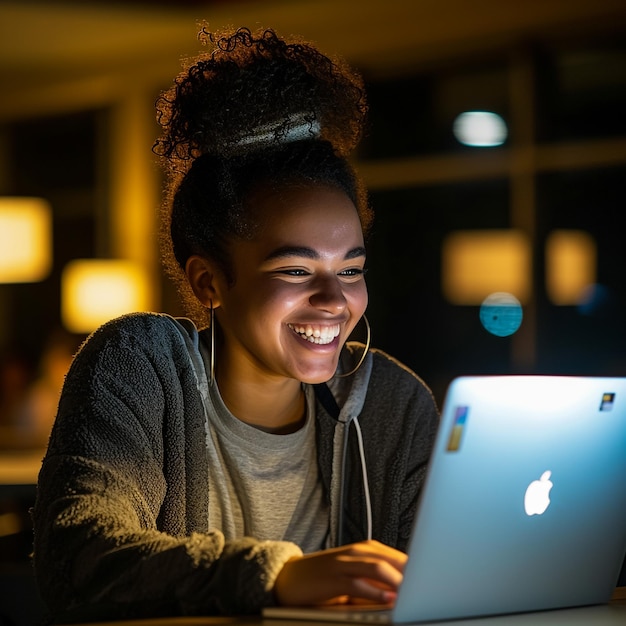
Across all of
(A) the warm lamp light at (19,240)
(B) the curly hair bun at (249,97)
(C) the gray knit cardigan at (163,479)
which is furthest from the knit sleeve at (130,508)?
(A) the warm lamp light at (19,240)

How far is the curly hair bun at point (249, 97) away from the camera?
1.77 metres

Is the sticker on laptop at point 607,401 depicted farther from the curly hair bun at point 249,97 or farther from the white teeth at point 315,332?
the curly hair bun at point 249,97

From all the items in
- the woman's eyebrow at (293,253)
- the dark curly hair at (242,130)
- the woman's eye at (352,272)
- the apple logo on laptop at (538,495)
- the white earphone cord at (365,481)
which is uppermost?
the dark curly hair at (242,130)

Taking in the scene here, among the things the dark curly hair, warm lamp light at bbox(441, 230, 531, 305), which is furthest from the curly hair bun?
warm lamp light at bbox(441, 230, 531, 305)

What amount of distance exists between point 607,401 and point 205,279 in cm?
73

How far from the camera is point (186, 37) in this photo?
7.99 m

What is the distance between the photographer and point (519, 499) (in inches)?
47.8

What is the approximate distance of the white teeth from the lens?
1.69 m

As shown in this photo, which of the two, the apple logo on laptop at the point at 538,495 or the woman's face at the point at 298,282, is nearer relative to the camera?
the apple logo on laptop at the point at 538,495

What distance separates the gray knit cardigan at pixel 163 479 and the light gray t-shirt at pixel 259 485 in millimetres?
37

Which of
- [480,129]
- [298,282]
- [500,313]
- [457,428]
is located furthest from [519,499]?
[480,129]

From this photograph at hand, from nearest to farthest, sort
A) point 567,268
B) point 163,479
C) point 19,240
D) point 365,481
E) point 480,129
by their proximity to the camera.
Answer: point 163,479, point 365,481, point 19,240, point 567,268, point 480,129

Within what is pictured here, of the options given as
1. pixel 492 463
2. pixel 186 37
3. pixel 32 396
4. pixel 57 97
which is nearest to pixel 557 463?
pixel 492 463

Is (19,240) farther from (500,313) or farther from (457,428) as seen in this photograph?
(457,428)
